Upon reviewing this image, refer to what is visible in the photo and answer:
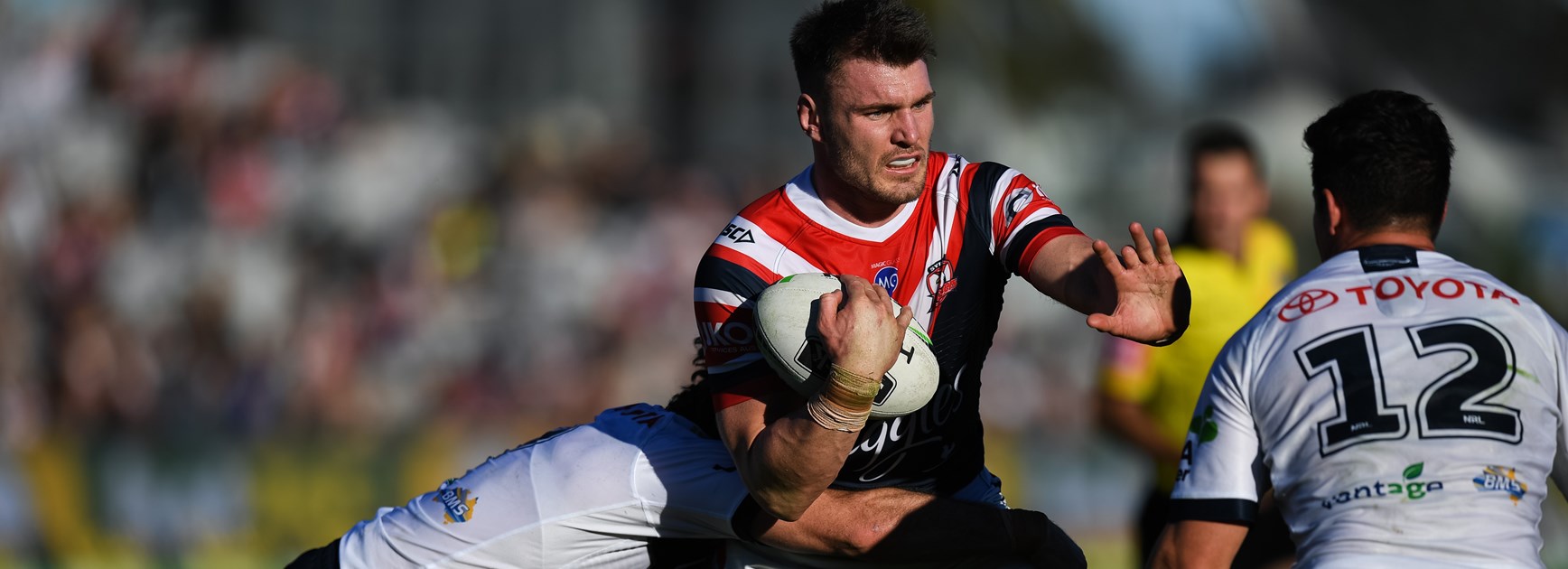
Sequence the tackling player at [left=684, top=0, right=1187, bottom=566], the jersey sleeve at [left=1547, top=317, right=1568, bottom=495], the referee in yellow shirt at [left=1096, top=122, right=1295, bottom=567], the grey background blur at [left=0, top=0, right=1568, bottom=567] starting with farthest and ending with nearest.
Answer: the grey background blur at [left=0, top=0, right=1568, bottom=567]
the referee in yellow shirt at [left=1096, top=122, right=1295, bottom=567]
the tackling player at [left=684, top=0, right=1187, bottom=566]
the jersey sleeve at [left=1547, top=317, right=1568, bottom=495]

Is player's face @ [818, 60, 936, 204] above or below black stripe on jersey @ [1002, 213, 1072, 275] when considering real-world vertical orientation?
above

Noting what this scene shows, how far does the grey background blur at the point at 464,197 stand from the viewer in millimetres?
11305

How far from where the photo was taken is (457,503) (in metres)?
4.74

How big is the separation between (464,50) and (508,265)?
75.1 inches

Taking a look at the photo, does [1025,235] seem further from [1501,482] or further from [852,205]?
[1501,482]

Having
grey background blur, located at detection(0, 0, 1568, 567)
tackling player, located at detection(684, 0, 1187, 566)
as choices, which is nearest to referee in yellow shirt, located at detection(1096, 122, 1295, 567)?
tackling player, located at detection(684, 0, 1187, 566)

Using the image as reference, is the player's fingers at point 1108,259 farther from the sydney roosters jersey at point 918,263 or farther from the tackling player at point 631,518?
the tackling player at point 631,518

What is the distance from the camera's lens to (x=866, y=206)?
4422 millimetres

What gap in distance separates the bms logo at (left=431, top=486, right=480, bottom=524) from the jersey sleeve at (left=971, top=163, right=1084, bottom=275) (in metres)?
1.76

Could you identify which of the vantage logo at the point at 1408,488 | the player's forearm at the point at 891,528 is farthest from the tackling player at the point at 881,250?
the vantage logo at the point at 1408,488

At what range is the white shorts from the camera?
4641 millimetres

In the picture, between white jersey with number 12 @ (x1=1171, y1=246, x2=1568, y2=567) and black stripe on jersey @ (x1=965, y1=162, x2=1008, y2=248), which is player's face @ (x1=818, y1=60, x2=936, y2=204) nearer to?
black stripe on jersey @ (x1=965, y1=162, x2=1008, y2=248)

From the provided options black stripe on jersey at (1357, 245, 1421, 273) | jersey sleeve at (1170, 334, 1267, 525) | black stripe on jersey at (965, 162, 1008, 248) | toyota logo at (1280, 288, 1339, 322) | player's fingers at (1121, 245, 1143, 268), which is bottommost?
jersey sleeve at (1170, 334, 1267, 525)

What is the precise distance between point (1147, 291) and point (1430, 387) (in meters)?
0.70
